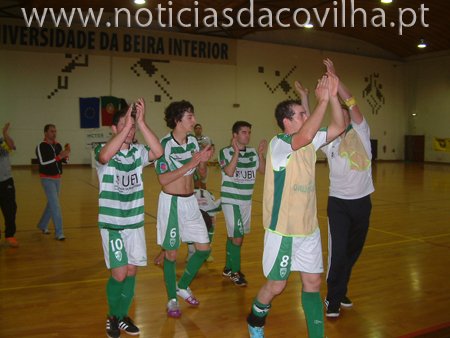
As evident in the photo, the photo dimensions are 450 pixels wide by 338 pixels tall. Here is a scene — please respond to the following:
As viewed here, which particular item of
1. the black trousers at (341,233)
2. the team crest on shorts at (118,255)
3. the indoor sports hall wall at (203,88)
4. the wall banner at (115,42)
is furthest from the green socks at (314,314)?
the wall banner at (115,42)

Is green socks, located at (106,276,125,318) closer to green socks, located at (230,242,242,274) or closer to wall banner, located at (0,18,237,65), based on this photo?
green socks, located at (230,242,242,274)

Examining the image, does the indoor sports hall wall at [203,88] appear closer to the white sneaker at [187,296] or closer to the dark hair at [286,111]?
the white sneaker at [187,296]

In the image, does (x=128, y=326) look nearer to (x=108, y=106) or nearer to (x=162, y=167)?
(x=162, y=167)

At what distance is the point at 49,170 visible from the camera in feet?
20.7

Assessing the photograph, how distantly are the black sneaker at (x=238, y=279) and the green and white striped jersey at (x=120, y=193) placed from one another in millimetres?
1696

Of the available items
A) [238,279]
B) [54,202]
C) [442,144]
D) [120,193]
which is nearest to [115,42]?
[54,202]

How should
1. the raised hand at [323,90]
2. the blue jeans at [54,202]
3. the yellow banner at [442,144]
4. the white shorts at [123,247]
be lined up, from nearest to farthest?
the raised hand at [323,90] < the white shorts at [123,247] < the blue jeans at [54,202] < the yellow banner at [442,144]

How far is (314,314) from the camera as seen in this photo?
2633 millimetres

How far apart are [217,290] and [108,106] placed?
1610cm

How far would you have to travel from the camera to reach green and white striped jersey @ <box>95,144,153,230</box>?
298 cm

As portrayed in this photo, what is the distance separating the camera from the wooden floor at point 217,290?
10.7ft

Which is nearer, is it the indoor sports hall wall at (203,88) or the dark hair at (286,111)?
the dark hair at (286,111)

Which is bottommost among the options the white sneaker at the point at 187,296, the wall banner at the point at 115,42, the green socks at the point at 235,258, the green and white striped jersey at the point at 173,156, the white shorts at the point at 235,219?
the white sneaker at the point at 187,296

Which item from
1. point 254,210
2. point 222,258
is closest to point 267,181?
point 222,258
